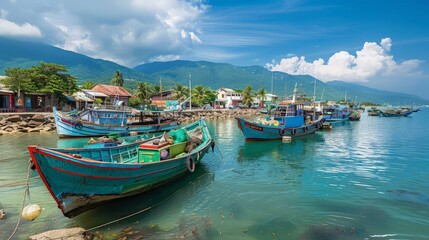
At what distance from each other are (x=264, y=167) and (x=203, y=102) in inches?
2578

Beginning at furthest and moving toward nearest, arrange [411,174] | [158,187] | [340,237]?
[411,174]
[158,187]
[340,237]

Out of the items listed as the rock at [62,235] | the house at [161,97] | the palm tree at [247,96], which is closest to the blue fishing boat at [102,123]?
the rock at [62,235]

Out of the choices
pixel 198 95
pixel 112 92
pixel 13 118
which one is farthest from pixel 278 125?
pixel 198 95

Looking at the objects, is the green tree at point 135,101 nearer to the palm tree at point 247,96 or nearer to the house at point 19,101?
the house at point 19,101

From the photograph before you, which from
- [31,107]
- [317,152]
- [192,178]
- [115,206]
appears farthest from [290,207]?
[31,107]

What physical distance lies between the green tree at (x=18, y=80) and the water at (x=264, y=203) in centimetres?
2193

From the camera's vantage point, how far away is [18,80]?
3478cm

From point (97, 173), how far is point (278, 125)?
21715 mm

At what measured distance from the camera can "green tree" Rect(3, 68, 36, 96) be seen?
3444 cm

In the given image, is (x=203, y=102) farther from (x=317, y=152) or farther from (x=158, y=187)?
(x=158, y=187)

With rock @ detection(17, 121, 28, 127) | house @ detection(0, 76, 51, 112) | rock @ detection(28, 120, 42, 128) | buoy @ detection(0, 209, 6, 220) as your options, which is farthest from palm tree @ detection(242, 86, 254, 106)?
buoy @ detection(0, 209, 6, 220)

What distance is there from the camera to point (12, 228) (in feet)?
27.1

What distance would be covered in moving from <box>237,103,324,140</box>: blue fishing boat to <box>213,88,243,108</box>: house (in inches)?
2378

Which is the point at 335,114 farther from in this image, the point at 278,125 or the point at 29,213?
the point at 29,213
